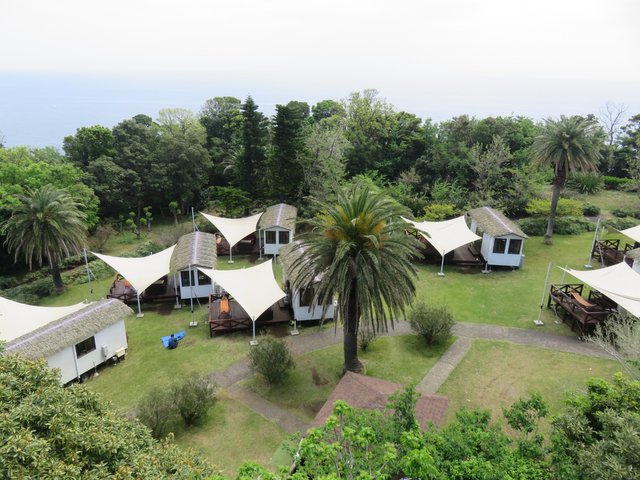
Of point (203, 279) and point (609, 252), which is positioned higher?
point (609, 252)

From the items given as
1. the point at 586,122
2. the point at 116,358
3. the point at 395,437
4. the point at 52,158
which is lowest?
the point at 116,358

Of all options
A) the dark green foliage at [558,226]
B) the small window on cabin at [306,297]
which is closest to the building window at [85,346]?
the small window on cabin at [306,297]

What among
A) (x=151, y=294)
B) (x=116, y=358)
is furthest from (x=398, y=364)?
(x=151, y=294)

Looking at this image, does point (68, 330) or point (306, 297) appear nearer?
point (68, 330)

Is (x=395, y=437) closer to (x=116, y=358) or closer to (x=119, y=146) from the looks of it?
(x=116, y=358)

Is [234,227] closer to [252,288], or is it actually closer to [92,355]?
[252,288]

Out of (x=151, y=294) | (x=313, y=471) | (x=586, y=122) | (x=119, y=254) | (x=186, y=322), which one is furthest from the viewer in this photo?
(x=119, y=254)

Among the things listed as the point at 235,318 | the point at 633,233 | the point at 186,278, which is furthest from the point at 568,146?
the point at 186,278
